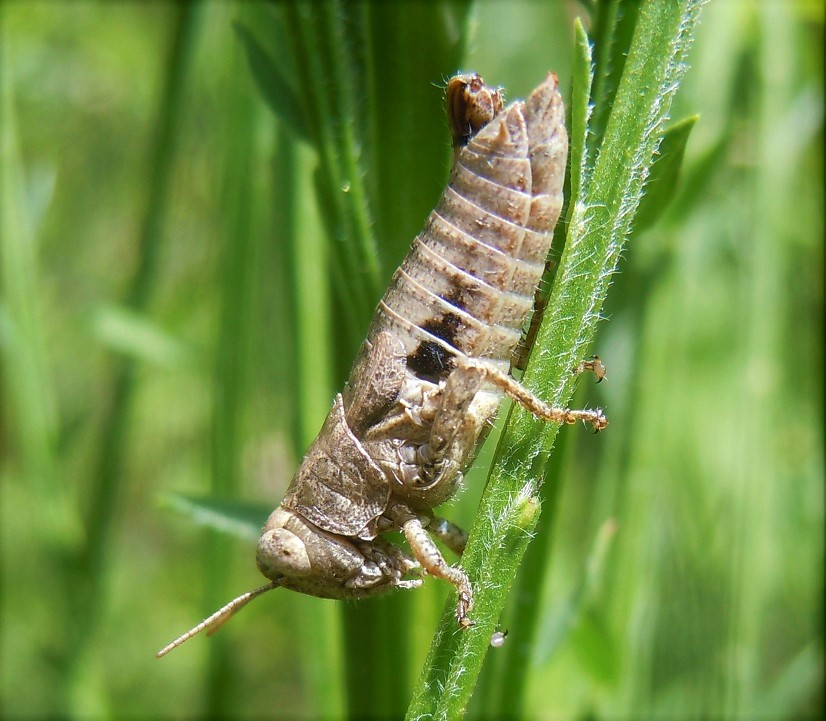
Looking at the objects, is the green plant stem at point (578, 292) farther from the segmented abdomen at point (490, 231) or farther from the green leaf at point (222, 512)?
the green leaf at point (222, 512)

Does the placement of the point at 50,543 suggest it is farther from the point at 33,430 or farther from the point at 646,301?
the point at 646,301

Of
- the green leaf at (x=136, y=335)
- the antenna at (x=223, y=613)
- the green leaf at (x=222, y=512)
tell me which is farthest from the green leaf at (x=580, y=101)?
the green leaf at (x=136, y=335)

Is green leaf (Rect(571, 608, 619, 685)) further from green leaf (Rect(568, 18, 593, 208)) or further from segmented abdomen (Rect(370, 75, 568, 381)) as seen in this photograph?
green leaf (Rect(568, 18, 593, 208))

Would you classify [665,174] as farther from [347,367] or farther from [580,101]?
[347,367]

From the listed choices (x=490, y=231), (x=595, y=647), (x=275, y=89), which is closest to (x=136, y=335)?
Result: (x=275, y=89)

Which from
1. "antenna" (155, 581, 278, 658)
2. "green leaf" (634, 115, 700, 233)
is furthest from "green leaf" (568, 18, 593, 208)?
"antenna" (155, 581, 278, 658)

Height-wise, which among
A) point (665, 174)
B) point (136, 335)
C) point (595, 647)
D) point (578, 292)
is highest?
point (665, 174)

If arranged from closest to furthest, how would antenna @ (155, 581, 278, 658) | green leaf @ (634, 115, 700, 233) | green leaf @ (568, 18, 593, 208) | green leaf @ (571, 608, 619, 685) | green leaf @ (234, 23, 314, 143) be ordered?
green leaf @ (568, 18, 593, 208) < green leaf @ (634, 115, 700, 233) < green leaf @ (234, 23, 314, 143) < antenna @ (155, 581, 278, 658) < green leaf @ (571, 608, 619, 685)
